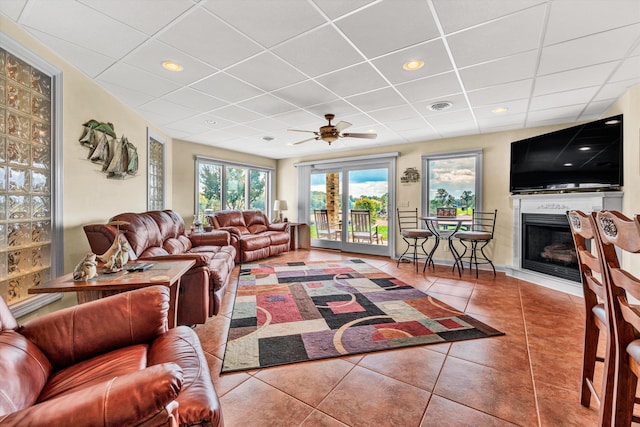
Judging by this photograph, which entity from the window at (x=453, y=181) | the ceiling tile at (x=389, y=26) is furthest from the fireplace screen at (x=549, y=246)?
the ceiling tile at (x=389, y=26)

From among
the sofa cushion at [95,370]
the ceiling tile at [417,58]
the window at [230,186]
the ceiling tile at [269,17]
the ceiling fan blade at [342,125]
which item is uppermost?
the ceiling tile at [417,58]

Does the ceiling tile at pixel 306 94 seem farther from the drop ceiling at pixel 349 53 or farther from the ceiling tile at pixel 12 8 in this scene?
the ceiling tile at pixel 12 8

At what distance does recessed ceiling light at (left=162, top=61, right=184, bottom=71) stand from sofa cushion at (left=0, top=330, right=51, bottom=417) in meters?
2.39

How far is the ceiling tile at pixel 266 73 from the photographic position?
2.53m

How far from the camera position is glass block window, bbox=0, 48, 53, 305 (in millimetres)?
2006

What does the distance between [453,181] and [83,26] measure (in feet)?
18.0

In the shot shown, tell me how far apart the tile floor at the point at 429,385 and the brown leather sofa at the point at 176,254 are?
22cm

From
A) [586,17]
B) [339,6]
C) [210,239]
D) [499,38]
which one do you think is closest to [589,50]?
[586,17]

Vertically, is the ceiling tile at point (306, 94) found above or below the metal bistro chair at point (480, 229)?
above

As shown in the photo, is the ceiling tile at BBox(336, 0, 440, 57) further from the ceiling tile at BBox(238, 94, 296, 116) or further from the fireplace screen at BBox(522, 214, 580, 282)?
the fireplace screen at BBox(522, 214, 580, 282)

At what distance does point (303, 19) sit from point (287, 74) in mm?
850

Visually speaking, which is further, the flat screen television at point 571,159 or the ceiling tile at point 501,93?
the flat screen television at point 571,159

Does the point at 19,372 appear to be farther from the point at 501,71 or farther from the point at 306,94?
the point at 501,71

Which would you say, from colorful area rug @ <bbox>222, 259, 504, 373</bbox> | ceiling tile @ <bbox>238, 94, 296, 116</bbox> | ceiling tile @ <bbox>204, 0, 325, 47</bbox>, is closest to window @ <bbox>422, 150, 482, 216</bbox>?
colorful area rug @ <bbox>222, 259, 504, 373</bbox>
